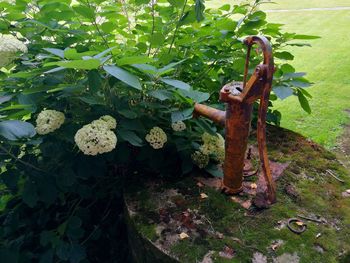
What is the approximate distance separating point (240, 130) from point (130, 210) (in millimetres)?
537

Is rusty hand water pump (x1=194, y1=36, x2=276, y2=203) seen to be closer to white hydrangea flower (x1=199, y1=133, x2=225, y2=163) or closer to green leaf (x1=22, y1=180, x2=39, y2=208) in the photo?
white hydrangea flower (x1=199, y1=133, x2=225, y2=163)

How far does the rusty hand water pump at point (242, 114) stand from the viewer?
3.49ft

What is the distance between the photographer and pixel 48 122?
48.9 inches

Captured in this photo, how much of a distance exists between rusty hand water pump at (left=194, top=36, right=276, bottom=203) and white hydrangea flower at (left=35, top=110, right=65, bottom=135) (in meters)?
0.52

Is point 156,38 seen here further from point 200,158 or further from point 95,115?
point 200,158

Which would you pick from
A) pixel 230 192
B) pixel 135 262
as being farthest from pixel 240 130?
pixel 135 262

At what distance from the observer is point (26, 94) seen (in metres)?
1.27

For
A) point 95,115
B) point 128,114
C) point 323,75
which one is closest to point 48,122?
point 95,115

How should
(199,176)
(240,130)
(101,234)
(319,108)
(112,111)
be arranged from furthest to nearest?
(319,108)
(101,234)
(199,176)
(112,111)
(240,130)

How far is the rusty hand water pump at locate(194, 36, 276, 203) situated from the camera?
106 centimetres

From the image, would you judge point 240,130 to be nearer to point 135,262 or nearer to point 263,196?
point 263,196

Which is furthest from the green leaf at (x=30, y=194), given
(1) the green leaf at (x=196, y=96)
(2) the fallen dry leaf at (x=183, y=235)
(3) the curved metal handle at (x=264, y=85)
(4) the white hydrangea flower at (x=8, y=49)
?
(3) the curved metal handle at (x=264, y=85)

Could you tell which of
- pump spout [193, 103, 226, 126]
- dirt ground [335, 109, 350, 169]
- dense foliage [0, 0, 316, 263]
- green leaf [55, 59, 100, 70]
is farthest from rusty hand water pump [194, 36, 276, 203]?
dirt ground [335, 109, 350, 169]

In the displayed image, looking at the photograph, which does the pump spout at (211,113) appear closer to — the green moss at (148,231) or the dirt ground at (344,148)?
the green moss at (148,231)
